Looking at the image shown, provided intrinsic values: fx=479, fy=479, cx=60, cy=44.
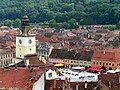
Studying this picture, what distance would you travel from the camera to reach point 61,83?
44781 millimetres

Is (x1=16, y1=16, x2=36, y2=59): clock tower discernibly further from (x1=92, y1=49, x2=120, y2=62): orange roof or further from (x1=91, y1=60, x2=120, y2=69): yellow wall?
(x1=92, y1=49, x2=120, y2=62): orange roof

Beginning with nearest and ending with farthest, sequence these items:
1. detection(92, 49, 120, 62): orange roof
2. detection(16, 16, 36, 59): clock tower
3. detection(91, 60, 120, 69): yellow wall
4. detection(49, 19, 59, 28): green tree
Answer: detection(16, 16, 36, 59): clock tower → detection(91, 60, 120, 69): yellow wall → detection(92, 49, 120, 62): orange roof → detection(49, 19, 59, 28): green tree

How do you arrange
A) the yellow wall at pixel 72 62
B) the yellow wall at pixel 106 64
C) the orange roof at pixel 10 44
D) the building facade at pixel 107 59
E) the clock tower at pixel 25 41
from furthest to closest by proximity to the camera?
the orange roof at pixel 10 44
the yellow wall at pixel 72 62
the building facade at pixel 107 59
the yellow wall at pixel 106 64
the clock tower at pixel 25 41

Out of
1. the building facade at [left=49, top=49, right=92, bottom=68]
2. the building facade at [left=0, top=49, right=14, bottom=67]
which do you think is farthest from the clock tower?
the building facade at [left=0, top=49, right=14, bottom=67]

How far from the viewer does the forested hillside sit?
161 metres

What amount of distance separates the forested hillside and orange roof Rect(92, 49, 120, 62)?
234ft

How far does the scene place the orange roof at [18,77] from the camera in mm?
43331

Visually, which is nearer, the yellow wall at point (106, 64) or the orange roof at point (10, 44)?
the yellow wall at point (106, 64)

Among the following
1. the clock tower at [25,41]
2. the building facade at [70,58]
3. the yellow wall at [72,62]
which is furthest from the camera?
the building facade at [70,58]

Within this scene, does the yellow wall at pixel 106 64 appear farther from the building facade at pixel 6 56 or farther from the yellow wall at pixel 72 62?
the building facade at pixel 6 56

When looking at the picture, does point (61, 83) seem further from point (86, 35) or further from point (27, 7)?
point (27, 7)

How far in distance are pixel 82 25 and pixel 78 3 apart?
35.6 meters

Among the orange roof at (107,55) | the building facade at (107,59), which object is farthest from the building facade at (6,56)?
the orange roof at (107,55)

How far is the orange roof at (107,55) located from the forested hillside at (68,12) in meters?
71.4
